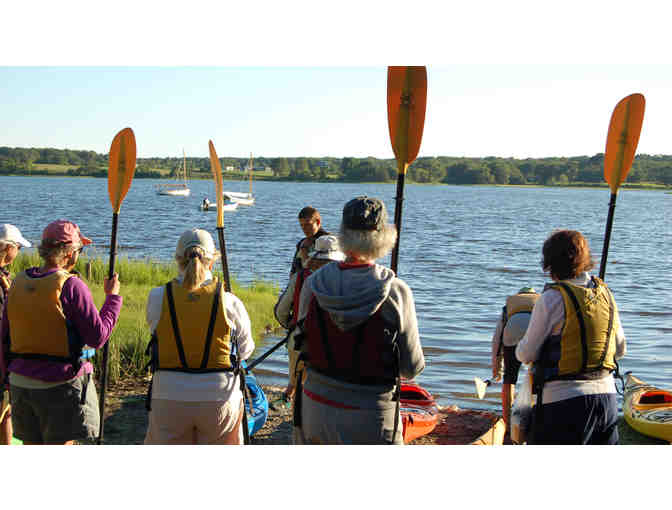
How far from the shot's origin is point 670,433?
20.4ft

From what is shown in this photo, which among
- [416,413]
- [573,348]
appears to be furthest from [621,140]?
[573,348]

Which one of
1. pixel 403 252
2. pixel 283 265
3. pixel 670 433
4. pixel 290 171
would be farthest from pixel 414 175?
pixel 670 433

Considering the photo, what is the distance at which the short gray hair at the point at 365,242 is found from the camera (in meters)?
2.71

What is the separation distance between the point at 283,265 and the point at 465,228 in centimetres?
2581

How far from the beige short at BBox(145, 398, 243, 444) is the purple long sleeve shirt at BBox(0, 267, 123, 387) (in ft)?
1.61

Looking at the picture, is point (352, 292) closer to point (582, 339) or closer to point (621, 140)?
point (582, 339)

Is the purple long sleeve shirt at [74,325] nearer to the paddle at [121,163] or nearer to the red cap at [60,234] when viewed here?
the red cap at [60,234]

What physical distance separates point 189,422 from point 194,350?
36 centimetres

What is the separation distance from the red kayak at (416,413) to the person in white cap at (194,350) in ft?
7.11

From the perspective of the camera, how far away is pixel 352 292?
8.55ft

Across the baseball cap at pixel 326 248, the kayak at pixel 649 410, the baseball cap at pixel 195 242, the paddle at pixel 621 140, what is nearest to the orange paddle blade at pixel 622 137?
the paddle at pixel 621 140

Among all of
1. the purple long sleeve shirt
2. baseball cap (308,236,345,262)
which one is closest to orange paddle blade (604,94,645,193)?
baseball cap (308,236,345,262)

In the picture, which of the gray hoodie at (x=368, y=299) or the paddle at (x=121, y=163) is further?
the paddle at (x=121, y=163)

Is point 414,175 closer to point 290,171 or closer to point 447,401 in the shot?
point 290,171
